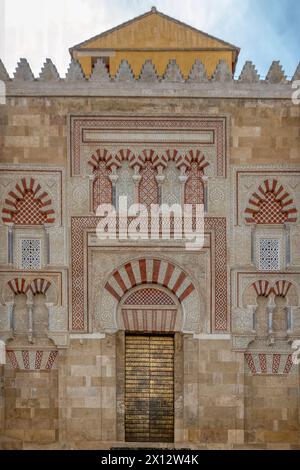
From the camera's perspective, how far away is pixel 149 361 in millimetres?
7738

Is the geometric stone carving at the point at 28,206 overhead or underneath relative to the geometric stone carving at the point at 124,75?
underneath

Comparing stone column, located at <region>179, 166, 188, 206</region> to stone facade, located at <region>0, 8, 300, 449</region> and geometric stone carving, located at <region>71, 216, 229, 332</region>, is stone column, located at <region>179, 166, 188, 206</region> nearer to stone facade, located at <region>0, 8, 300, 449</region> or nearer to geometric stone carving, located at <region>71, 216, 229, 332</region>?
stone facade, located at <region>0, 8, 300, 449</region>

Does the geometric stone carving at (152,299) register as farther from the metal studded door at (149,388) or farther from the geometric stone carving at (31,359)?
the geometric stone carving at (31,359)

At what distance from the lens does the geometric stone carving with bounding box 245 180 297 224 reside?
7.58 meters

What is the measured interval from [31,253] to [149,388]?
2.38m

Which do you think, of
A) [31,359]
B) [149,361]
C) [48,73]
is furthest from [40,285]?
[48,73]

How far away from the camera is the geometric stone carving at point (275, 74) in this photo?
7637 mm

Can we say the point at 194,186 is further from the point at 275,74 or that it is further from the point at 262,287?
the point at 275,74

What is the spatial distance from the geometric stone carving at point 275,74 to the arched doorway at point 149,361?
10.2 ft

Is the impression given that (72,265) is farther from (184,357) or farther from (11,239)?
(184,357)

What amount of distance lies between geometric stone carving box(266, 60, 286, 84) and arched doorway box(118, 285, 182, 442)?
3.12 m

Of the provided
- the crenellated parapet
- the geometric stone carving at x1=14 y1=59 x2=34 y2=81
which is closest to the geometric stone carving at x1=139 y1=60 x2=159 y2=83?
the crenellated parapet

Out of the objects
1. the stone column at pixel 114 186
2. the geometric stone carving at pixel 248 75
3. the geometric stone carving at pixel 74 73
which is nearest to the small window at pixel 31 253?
the stone column at pixel 114 186

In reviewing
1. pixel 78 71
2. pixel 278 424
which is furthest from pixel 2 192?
pixel 278 424
